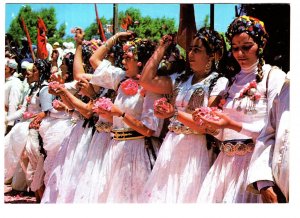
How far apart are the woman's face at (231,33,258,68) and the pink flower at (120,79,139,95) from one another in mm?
1323

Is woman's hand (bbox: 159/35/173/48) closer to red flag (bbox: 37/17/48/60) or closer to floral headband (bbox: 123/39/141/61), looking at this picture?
floral headband (bbox: 123/39/141/61)

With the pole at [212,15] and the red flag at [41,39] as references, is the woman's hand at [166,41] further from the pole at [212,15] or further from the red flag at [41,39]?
the red flag at [41,39]

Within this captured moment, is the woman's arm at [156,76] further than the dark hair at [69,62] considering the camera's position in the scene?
No

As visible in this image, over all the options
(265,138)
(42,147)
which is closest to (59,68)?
(42,147)

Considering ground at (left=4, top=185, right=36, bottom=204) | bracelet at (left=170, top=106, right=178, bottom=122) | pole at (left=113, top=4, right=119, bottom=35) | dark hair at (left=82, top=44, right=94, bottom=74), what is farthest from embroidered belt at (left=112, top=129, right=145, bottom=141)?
ground at (left=4, top=185, right=36, bottom=204)

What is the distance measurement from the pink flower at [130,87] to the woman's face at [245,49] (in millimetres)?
1323

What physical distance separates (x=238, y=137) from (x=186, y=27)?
4.34ft

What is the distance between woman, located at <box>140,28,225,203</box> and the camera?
16.3 feet

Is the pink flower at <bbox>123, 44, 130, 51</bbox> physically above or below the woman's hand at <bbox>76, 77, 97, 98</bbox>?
above

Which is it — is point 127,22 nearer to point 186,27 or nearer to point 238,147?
point 186,27

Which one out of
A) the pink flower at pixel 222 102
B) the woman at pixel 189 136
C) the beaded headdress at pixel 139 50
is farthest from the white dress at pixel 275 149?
the beaded headdress at pixel 139 50

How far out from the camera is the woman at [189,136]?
4.97 m

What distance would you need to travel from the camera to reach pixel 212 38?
502 centimetres

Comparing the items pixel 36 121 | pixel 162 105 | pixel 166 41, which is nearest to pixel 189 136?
pixel 162 105
